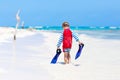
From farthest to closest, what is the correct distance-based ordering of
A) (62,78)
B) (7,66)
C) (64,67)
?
(64,67) < (7,66) < (62,78)

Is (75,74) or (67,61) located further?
(67,61)

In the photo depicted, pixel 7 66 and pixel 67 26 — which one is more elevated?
pixel 67 26

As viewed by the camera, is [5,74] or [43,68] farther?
[43,68]

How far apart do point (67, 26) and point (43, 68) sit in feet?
6.31

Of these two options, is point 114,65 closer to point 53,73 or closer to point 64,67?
point 64,67

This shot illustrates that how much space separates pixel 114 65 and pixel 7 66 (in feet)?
11.0

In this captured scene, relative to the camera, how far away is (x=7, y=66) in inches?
456

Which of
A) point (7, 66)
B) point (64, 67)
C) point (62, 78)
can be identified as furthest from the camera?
point (64, 67)

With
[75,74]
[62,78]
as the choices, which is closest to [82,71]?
[75,74]

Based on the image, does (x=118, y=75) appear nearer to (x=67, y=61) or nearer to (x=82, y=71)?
(x=82, y=71)

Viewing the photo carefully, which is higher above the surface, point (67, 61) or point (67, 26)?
point (67, 26)

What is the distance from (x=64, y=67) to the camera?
1239 centimetres

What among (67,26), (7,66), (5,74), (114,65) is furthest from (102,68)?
(5,74)

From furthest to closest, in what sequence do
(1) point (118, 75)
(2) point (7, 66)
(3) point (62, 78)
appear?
(2) point (7, 66) < (1) point (118, 75) < (3) point (62, 78)
